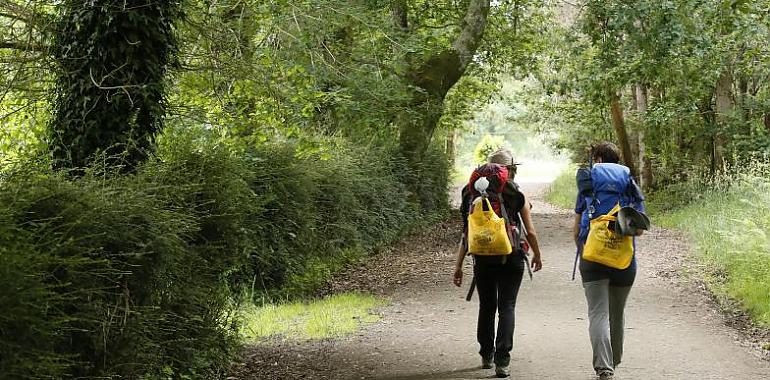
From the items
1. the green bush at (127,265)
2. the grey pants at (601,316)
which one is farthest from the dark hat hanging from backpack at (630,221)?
the green bush at (127,265)

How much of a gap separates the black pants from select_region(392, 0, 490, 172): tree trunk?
544 inches

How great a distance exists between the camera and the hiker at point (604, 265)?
755 centimetres

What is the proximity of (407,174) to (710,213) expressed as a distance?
7.31 meters

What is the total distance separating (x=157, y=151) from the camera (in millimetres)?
9266

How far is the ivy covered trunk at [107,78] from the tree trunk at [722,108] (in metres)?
17.9

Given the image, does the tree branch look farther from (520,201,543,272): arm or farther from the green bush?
(520,201,543,272): arm

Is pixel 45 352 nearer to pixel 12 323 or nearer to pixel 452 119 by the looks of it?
pixel 12 323

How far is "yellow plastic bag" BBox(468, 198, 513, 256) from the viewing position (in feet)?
25.1

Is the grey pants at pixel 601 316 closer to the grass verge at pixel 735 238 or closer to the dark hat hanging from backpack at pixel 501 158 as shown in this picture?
the dark hat hanging from backpack at pixel 501 158

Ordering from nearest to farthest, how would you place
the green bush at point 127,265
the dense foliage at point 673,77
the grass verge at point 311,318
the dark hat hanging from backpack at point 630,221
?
the green bush at point 127,265 < the dark hat hanging from backpack at point 630,221 < the grass verge at point 311,318 < the dense foliage at point 673,77

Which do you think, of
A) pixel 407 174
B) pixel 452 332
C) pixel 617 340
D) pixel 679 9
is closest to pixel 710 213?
pixel 679 9

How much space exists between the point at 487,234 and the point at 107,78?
4.07m

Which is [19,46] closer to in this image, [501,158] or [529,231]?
[501,158]

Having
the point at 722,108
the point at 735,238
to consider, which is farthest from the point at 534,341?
the point at 722,108
